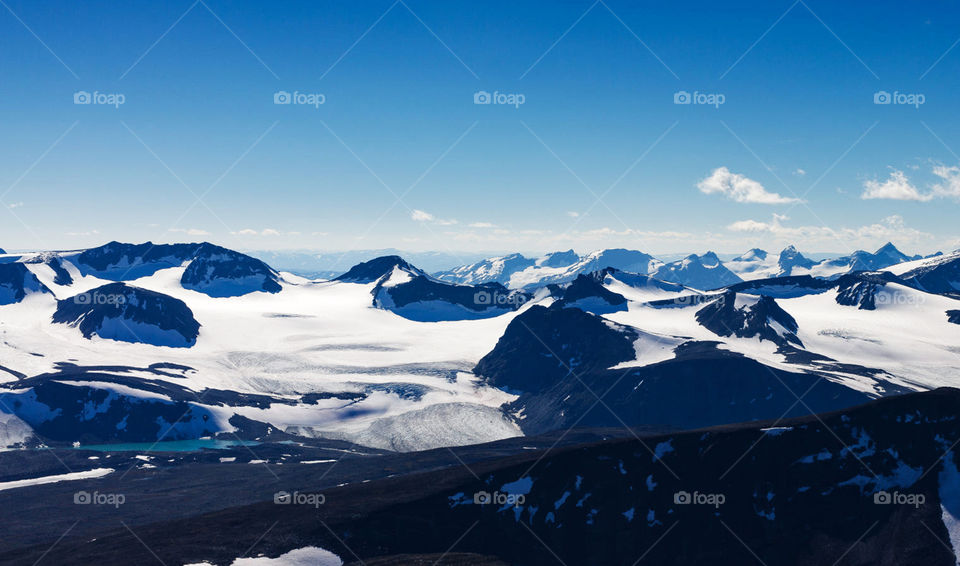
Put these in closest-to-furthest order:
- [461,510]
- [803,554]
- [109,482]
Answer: [803,554] < [461,510] < [109,482]

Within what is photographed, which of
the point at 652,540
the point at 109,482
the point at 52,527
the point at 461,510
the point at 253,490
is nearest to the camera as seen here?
the point at 652,540

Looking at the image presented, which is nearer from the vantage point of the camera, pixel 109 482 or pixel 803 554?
pixel 803 554

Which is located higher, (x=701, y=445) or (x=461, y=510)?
(x=701, y=445)

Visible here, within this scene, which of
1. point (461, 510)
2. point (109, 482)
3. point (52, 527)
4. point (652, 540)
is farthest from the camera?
point (109, 482)

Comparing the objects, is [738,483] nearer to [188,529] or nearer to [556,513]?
[556,513]

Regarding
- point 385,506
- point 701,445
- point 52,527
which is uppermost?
point 701,445

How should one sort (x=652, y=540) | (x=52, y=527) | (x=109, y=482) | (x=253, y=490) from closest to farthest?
(x=652, y=540) → (x=52, y=527) → (x=253, y=490) → (x=109, y=482)

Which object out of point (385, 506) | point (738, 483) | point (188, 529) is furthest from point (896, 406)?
point (188, 529)

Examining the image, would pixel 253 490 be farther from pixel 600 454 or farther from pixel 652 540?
pixel 652 540

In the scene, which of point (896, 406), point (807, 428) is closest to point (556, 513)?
point (807, 428)
